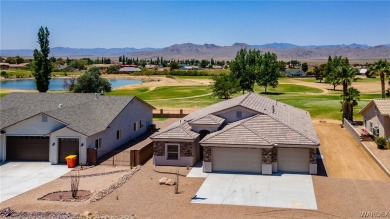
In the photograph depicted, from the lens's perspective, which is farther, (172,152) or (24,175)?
(172,152)

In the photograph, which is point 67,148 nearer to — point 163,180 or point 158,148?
point 158,148

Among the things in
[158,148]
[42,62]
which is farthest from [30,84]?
[158,148]

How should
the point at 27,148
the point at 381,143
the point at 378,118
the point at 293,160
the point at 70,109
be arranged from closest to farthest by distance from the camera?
the point at 293,160 → the point at 27,148 → the point at 70,109 → the point at 381,143 → the point at 378,118

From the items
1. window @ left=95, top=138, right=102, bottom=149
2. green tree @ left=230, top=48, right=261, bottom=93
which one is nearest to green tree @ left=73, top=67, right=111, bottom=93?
green tree @ left=230, top=48, right=261, bottom=93

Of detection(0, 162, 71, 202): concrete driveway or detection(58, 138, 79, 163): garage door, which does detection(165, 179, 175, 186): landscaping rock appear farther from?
detection(58, 138, 79, 163): garage door

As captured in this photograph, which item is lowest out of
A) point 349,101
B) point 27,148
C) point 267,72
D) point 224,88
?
point 27,148

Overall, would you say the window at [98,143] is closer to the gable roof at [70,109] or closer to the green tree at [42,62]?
the gable roof at [70,109]

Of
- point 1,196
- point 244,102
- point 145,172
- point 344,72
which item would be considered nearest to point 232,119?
point 244,102
